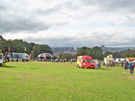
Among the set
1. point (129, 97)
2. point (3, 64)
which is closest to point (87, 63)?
point (3, 64)

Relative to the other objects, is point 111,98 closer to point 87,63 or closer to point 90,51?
point 87,63

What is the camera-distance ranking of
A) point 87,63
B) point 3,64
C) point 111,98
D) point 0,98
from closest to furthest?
1. point 0,98
2. point 111,98
3. point 3,64
4. point 87,63

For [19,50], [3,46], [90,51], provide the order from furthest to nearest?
[90,51] < [19,50] < [3,46]

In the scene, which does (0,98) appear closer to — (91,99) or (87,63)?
(91,99)

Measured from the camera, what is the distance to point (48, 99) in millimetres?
6746

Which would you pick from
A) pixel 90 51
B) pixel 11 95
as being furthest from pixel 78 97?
pixel 90 51

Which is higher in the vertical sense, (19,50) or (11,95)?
(19,50)

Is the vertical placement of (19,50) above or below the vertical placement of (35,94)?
above

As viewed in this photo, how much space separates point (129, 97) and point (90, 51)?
376 feet

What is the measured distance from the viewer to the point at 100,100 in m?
6.78

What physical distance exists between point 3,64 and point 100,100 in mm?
23038

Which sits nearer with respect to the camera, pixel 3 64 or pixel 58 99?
pixel 58 99

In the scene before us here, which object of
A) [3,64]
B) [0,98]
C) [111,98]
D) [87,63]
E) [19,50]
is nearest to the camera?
[0,98]

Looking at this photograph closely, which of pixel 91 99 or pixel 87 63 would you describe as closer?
pixel 91 99
